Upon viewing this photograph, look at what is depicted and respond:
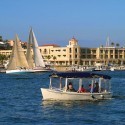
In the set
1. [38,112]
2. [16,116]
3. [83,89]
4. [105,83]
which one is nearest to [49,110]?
[38,112]

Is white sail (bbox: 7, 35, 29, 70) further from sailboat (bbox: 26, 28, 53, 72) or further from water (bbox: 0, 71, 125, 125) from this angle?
water (bbox: 0, 71, 125, 125)

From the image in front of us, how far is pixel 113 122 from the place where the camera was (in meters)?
36.7

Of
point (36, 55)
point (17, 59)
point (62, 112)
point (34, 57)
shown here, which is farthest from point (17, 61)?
point (62, 112)

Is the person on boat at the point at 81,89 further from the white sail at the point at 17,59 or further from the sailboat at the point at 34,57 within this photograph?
the sailboat at the point at 34,57

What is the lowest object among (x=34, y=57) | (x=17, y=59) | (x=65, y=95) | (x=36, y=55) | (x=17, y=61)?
(x=65, y=95)

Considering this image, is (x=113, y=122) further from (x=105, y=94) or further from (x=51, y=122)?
(x=105, y=94)

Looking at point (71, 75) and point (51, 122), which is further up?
point (71, 75)

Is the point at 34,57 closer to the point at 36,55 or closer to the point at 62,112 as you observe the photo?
the point at 36,55

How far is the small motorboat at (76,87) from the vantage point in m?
50.3

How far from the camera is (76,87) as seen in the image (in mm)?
52438

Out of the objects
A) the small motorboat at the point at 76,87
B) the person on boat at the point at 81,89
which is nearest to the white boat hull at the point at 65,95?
the small motorboat at the point at 76,87

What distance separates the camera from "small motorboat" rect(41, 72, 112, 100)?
50312mm

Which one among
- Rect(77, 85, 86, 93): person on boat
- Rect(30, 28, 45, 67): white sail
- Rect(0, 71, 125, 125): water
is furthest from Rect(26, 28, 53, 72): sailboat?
Rect(77, 85, 86, 93): person on boat

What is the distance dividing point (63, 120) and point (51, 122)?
1.28 meters
